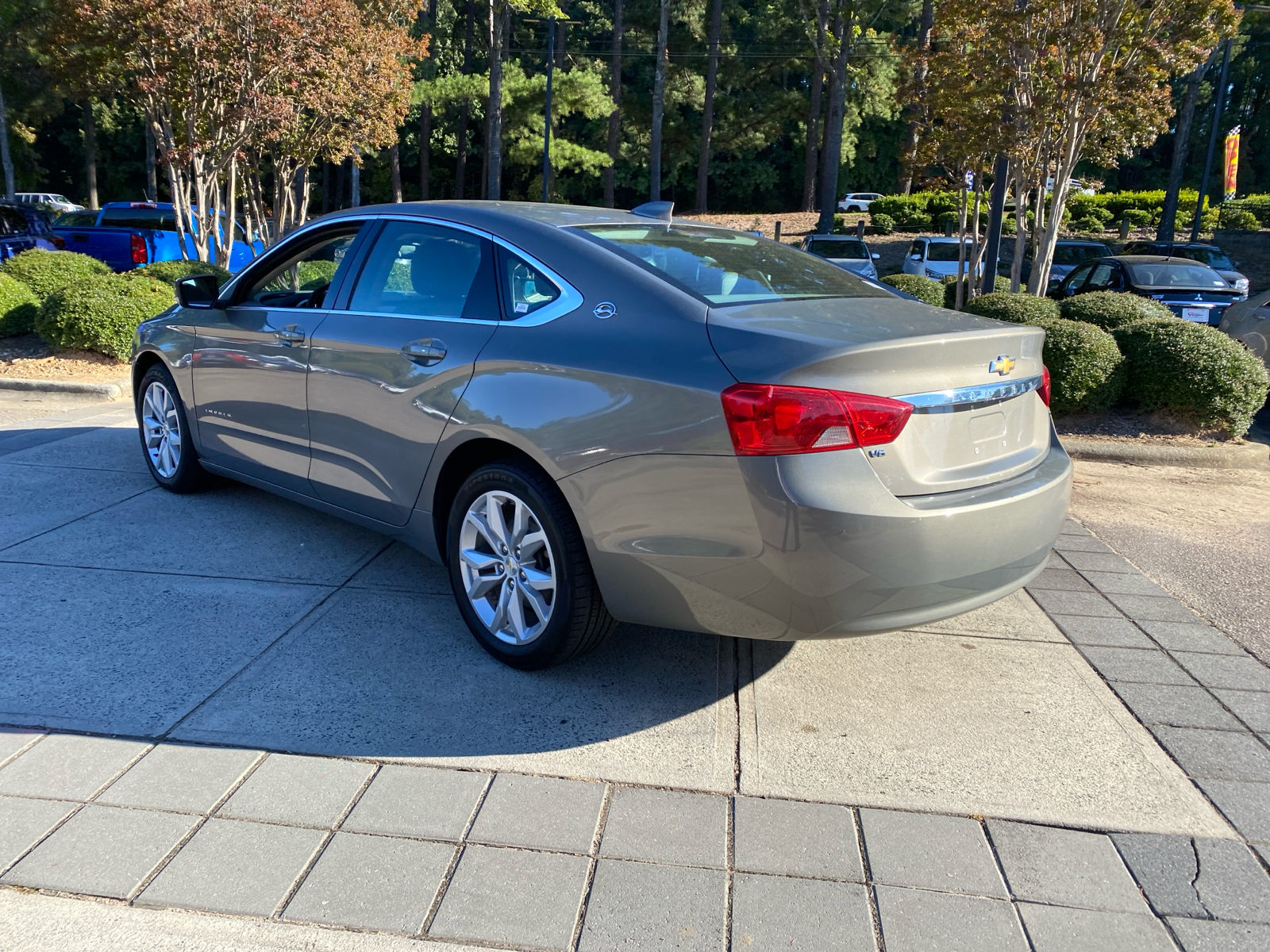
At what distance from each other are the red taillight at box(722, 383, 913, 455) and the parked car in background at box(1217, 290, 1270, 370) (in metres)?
8.33

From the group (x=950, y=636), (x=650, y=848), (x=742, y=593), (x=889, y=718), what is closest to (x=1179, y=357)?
(x=950, y=636)

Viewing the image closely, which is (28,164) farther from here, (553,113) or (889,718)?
(889,718)

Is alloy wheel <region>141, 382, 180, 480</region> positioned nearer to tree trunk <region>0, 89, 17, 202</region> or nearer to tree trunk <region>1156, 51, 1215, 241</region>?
tree trunk <region>1156, 51, 1215, 241</region>

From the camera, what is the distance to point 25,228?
1544cm

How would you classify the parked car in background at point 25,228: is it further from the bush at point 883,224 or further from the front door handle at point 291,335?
the bush at point 883,224

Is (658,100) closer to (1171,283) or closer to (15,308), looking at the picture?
(1171,283)

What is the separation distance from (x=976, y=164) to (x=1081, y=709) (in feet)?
39.0

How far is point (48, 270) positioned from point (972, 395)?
10.9m

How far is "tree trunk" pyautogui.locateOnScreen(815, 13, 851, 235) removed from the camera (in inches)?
1299

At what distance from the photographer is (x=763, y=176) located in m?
51.0

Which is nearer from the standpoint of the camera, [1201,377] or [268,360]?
[268,360]

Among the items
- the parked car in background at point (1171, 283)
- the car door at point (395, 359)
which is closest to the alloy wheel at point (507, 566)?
the car door at point (395, 359)

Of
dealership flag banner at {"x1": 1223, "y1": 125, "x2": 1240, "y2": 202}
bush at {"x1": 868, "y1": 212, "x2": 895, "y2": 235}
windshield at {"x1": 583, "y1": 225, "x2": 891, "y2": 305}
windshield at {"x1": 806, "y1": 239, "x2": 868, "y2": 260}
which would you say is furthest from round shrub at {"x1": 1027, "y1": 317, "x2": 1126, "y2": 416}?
bush at {"x1": 868, "y1": 212, "x2": 895, "y2": 235}

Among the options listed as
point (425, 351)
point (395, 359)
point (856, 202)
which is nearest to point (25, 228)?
point (395, 359)
